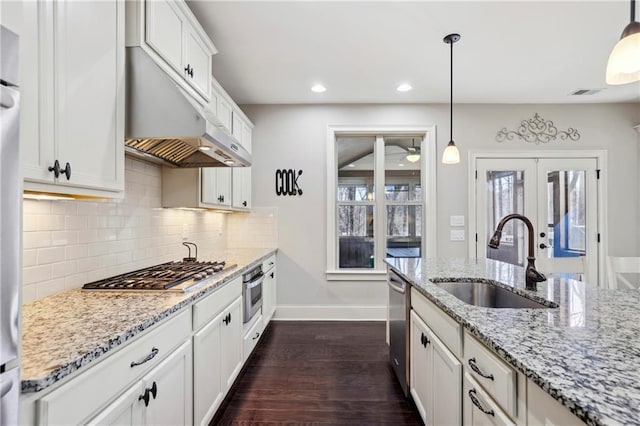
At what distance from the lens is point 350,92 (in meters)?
3.80

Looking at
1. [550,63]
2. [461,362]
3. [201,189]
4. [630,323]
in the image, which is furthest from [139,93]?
[550,63]

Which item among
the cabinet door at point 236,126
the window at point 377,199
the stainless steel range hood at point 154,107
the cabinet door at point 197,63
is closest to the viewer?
the stainless steel range hood at point 154,107

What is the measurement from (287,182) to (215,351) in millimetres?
2546

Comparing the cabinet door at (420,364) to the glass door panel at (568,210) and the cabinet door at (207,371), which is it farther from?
the glass door panel at (568,210)

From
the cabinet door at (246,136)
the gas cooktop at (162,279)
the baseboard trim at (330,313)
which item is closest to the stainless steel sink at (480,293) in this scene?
the gas cooktop at (162,279)

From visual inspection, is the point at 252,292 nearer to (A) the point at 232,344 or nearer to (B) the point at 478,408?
(A) the point at 232,344

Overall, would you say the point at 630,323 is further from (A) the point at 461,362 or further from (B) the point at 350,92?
(B) the point at 350,92

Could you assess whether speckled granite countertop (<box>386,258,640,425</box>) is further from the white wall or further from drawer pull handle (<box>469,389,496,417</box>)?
the white wall

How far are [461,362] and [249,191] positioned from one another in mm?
3151

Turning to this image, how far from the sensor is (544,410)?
82 centimetres

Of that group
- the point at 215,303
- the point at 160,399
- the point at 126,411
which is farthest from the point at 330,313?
the point at 126,411

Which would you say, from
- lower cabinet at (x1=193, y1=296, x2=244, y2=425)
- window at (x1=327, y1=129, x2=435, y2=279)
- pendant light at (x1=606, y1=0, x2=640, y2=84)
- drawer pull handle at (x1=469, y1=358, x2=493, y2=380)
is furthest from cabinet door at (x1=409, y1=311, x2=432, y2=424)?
window at (x1=327, y1=129, x2=435, y2=279)

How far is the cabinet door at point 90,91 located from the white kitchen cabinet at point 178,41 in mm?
144

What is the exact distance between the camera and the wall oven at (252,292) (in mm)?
2605
